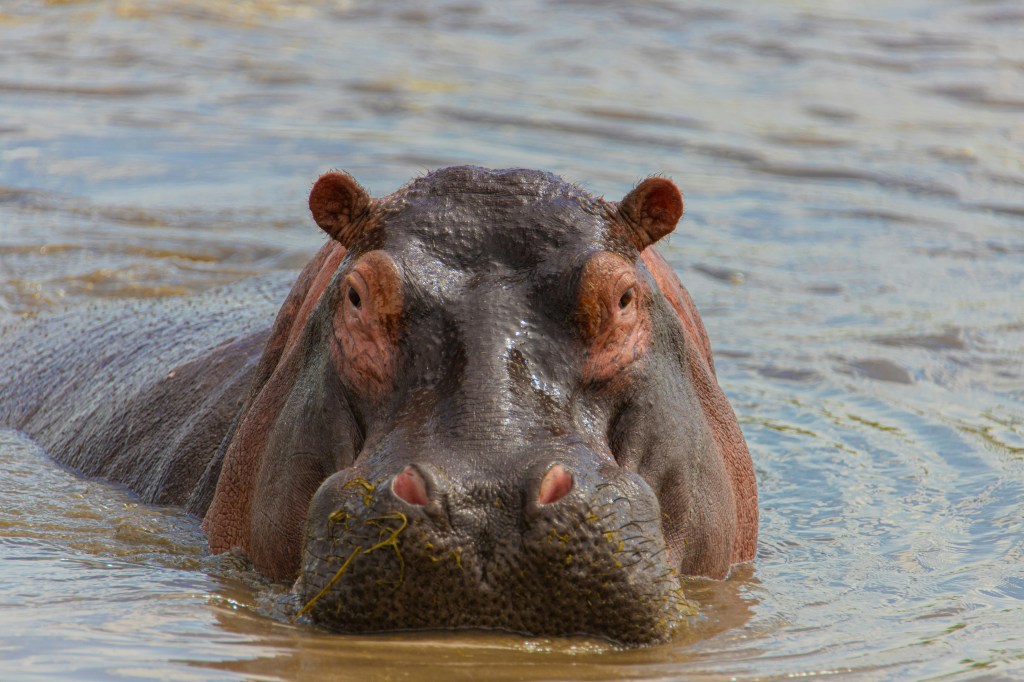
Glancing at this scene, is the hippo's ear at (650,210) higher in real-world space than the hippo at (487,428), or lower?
higher

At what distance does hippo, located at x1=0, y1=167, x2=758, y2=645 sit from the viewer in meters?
3.87

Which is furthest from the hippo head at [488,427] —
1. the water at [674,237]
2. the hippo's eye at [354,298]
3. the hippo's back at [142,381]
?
the hippo's back at [142,381]

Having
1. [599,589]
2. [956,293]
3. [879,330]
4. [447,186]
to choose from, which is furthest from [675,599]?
[956,293]

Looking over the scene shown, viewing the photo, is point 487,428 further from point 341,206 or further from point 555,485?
point 341,206

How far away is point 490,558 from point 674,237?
26.0 ft

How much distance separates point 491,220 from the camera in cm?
455

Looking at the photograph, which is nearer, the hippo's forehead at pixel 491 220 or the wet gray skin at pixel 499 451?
the wet gray skin at pixel 499 451

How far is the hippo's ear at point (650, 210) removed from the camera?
480 centimetres

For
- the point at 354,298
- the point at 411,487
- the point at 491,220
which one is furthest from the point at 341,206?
the point at 411,487

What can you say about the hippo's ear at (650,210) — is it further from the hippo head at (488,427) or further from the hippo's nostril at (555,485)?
the hippo's nostril at (555,485)

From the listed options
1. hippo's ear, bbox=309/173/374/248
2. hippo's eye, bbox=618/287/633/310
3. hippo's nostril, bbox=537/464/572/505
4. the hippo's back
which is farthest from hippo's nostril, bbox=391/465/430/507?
the hippo's back

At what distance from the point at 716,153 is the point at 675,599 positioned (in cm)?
1034

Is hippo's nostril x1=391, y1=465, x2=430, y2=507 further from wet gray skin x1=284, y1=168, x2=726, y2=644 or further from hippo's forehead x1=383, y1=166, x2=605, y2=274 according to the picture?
hippo's forehead x1=383, y1=166, x2=605, y2=274

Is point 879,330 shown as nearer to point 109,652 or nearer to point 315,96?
point 109,652
